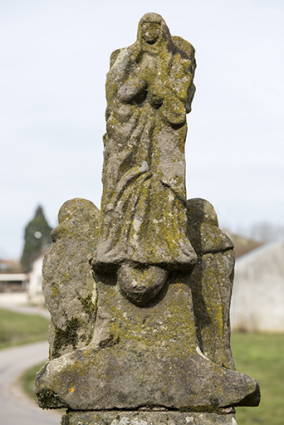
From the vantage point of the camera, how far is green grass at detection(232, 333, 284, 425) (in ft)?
33.7

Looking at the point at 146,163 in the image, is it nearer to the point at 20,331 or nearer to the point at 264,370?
the point at 264,370

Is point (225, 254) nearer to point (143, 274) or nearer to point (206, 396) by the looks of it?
point (143, 274)

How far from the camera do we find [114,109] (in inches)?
160

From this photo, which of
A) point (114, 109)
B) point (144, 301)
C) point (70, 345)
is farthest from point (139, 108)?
point (70, 345)

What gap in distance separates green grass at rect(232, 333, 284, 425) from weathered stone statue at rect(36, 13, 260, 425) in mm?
6607

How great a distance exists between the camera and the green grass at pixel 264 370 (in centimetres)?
1026

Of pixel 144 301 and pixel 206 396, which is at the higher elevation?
pixel 144 301

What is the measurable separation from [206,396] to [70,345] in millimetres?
1054

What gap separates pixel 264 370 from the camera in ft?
48.2

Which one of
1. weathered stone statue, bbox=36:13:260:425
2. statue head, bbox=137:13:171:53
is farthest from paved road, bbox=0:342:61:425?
statue head, bbox=137:13:171:53

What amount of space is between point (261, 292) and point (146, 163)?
2361 centimetres

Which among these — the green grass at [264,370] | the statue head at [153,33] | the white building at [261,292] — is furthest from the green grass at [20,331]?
the statue head at [153,33]

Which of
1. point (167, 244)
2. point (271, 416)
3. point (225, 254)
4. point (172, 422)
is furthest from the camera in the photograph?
point (271, 416)

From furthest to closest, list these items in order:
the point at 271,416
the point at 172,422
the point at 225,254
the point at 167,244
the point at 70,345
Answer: the point at 271,416
the point at 225,254
the point at 70,345
the point at 167,244
the point at 172,422
